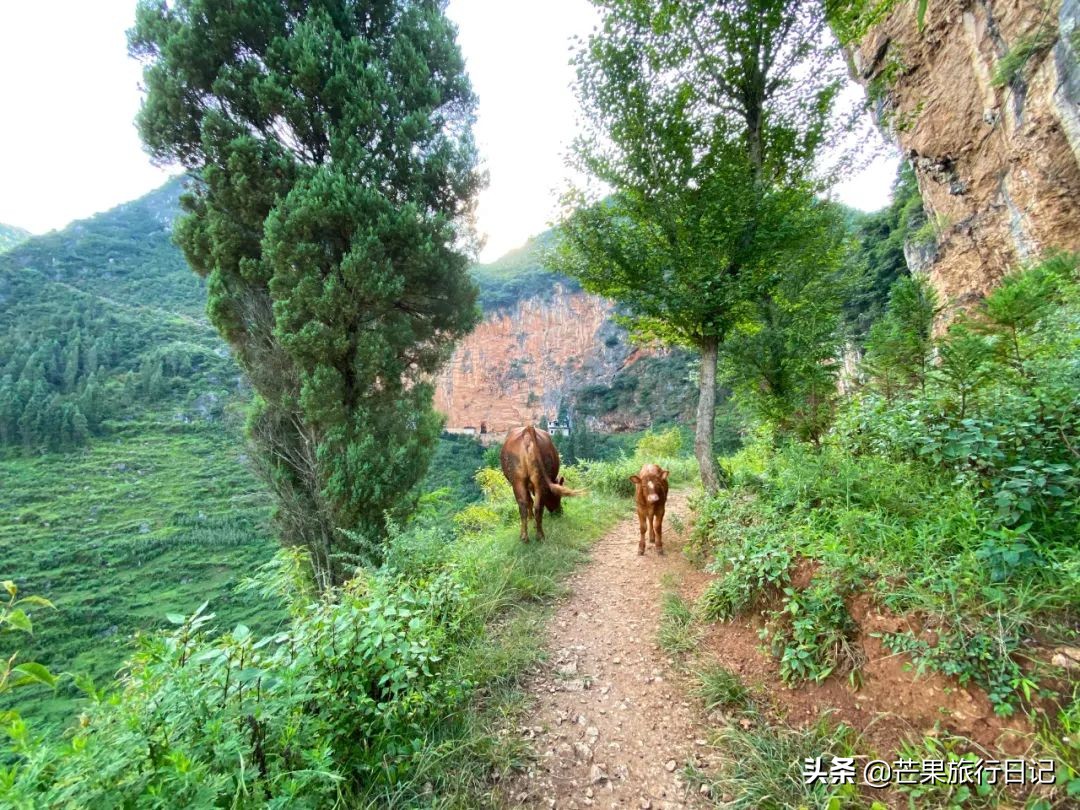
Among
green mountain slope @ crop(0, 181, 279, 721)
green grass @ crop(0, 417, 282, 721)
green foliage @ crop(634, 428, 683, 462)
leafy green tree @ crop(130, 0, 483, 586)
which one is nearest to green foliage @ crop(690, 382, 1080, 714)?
leafy green tree @ crop(130, 0, 483, 586)

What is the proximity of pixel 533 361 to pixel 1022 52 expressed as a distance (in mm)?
58318

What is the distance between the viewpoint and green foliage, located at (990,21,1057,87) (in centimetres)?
680

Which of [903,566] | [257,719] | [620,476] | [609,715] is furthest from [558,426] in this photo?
[257,719]

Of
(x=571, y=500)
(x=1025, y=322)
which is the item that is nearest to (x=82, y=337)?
(x=571, y=500)

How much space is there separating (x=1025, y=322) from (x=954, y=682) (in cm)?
231

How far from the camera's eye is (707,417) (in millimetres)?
6227

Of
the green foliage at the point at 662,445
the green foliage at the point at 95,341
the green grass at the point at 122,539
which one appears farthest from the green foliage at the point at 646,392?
the green foliage at the point at 95,341

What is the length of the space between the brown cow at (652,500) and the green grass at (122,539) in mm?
16745

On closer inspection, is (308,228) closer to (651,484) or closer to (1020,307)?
(651,484)

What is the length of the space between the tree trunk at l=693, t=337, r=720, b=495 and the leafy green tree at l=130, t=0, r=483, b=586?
16.3 feet

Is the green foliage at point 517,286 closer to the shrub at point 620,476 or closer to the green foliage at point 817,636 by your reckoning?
the shrub at point 620,476

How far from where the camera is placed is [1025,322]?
2.54 meters

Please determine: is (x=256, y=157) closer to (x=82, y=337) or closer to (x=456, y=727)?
(x=456, y=727)

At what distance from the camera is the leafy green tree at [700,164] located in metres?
5.51
